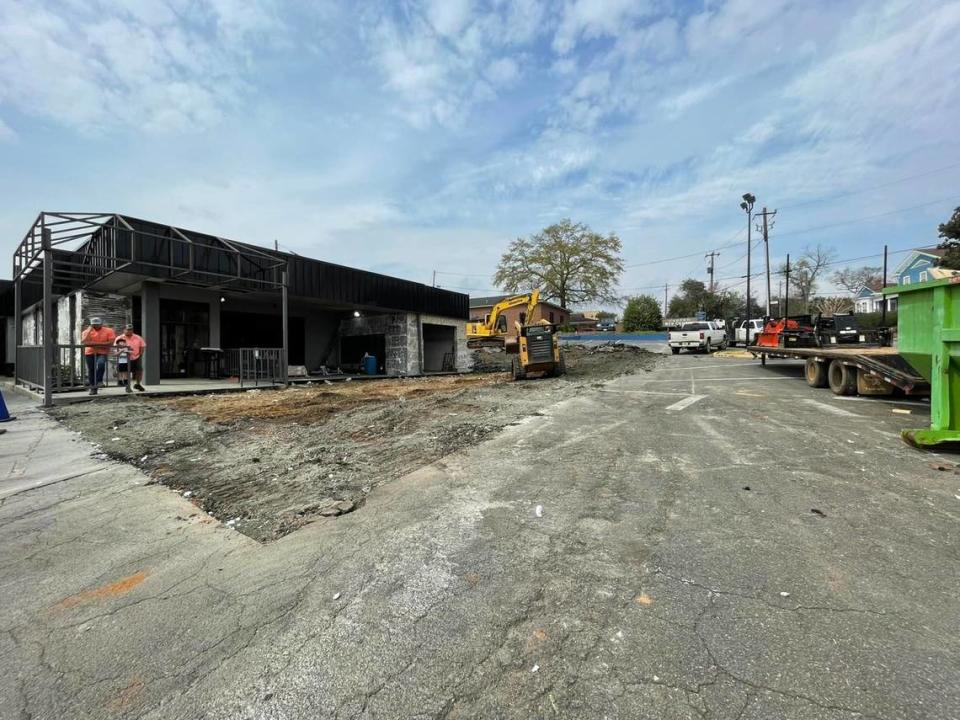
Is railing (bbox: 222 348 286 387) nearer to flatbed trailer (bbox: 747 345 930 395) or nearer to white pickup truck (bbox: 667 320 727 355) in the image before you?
flatbed trailer (bbox: 747 345 930 395)

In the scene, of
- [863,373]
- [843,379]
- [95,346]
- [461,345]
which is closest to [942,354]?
[863,373]

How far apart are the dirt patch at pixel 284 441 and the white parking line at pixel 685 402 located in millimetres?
2492

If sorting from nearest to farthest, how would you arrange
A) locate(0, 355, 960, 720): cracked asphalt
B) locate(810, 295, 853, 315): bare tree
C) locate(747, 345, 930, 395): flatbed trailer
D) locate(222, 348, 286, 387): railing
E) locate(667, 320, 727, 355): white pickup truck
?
locate(0, 355, 960, 720): cracked asphalt < locate(747, 345, 930, 395): flatbed trailer < locate(222, 348, 286, 387): railing < locate(667, 320, 727, 355): white pickup truck < locate(810, 295, 853, 315): bare tree

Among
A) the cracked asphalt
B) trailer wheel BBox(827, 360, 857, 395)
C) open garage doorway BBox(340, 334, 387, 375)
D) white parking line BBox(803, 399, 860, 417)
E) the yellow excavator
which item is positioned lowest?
the cracked asphalt

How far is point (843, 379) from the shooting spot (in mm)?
10391

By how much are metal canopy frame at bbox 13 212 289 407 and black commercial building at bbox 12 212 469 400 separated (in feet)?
0.13

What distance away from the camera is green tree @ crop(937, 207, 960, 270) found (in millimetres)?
23480

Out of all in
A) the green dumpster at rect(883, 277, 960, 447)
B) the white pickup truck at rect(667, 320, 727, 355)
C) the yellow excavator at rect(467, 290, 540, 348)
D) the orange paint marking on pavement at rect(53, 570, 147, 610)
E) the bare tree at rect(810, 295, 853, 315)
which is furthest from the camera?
the bare tree at rect(810, 295, 853, 315)

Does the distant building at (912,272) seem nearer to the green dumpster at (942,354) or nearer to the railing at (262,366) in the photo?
the green dumpster at (942,354)

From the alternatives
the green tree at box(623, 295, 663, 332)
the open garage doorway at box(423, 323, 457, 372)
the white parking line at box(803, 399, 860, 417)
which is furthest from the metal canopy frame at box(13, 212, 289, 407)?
the green tree at box(623, 295, 663, 332)

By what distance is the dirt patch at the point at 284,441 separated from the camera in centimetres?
414

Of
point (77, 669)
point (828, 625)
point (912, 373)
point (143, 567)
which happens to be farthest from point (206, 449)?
point (912, 373)

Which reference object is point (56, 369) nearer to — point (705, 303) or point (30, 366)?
point (30, 366)

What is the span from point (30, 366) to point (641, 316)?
5229 cm
